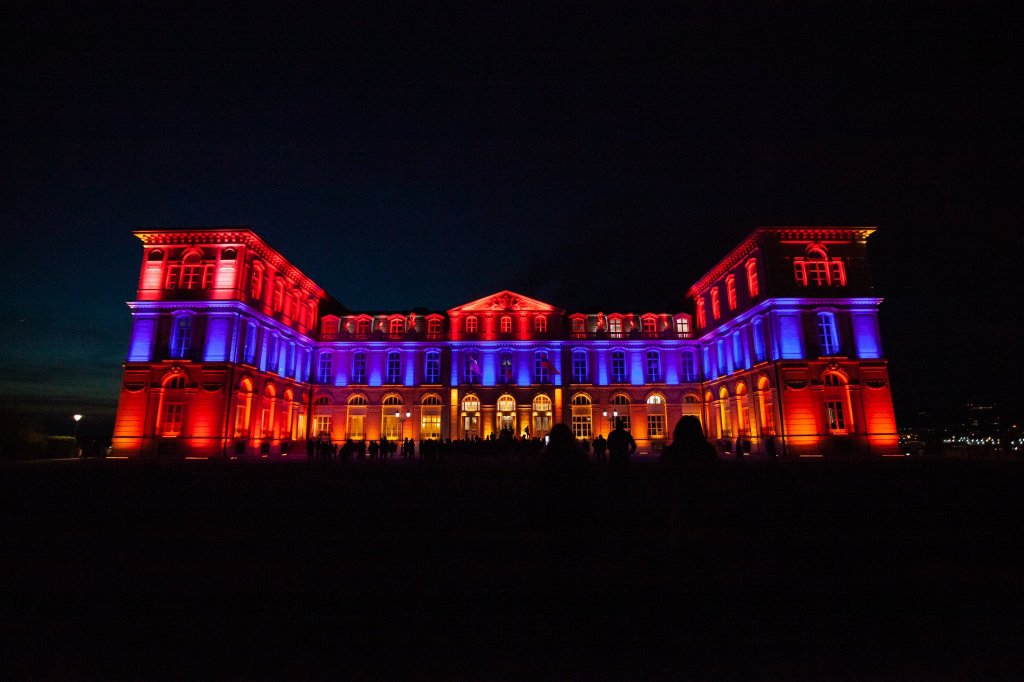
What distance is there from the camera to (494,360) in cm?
4419

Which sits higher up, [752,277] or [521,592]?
[752,277]

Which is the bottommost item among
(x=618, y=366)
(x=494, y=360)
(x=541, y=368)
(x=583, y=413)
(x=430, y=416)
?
(x=430, y=416)

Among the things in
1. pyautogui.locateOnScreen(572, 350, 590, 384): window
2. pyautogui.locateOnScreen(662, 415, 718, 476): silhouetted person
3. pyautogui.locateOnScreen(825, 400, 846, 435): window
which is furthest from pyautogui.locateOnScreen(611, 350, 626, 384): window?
pyautogui.locateOnScreen(662, 415, 718, 476): silhouetted person

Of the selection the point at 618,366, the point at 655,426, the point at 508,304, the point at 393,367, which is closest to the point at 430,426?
the point at 393,367

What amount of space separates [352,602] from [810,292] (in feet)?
118

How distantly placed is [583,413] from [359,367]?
20.8 meters

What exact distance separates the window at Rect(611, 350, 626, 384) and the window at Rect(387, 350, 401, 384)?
19.5 metres

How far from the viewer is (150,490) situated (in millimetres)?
12820

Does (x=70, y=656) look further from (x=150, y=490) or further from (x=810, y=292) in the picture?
(x=810, y=292)

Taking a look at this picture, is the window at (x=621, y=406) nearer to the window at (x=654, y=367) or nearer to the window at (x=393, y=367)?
the window at (x=654, y=367)

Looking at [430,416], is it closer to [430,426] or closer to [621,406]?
[430,426]

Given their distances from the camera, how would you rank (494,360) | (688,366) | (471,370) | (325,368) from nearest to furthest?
(471,370)
(494,360)
(688,366)
(325,368)

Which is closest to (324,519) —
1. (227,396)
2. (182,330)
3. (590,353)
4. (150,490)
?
(150,490)

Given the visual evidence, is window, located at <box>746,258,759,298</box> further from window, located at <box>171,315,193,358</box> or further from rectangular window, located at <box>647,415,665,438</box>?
window, located at <box>171,315,193,358</box>
